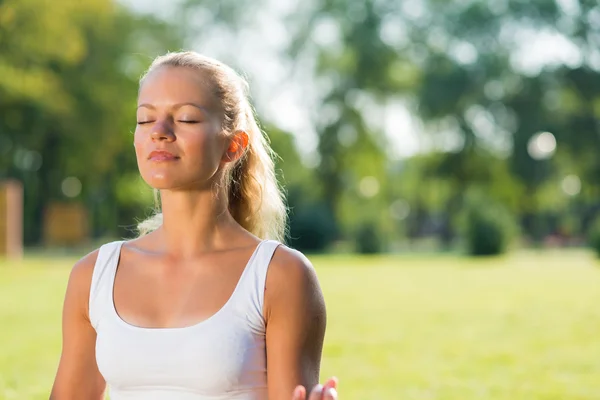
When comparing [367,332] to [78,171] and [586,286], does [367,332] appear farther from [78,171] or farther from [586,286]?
[78,171]

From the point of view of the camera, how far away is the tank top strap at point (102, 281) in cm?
233

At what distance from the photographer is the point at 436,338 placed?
35.3ft

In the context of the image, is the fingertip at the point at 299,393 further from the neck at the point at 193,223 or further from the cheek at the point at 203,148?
the cheek at the point at 203,148

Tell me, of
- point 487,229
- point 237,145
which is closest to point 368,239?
point 487,229

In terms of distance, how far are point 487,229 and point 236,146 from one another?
31.2 meters

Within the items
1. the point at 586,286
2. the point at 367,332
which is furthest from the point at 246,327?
the point at 586,286

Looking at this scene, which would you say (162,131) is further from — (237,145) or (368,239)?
(368,239)

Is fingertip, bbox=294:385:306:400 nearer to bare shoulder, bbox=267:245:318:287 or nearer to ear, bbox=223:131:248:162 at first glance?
bare shoulder, bbox=267:245:318:287

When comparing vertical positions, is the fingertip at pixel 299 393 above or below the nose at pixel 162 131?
below

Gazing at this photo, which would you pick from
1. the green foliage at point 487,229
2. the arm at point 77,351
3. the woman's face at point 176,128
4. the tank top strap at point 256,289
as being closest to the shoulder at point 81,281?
the arm at point 77,351

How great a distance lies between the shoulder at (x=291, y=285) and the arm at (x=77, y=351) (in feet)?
1.85

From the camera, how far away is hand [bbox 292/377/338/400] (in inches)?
78.3

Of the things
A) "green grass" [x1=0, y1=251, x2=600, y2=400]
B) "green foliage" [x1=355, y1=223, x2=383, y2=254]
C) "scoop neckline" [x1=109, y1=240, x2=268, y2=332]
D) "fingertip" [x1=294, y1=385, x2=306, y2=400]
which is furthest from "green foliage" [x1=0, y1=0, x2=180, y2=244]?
"fingertip" [x1=294, y1=385, x2=306, y2=400]

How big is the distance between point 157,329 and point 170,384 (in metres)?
0.14
